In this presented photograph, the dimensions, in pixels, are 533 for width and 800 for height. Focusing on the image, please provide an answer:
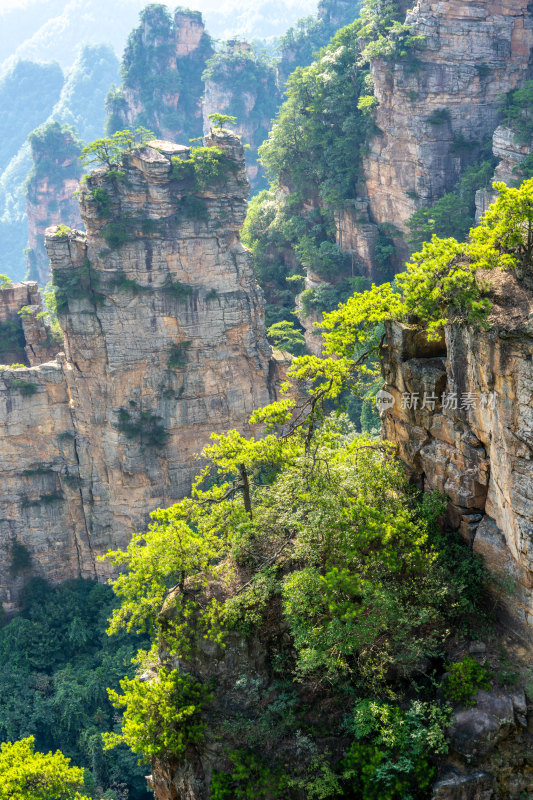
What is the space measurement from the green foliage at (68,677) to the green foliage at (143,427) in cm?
595

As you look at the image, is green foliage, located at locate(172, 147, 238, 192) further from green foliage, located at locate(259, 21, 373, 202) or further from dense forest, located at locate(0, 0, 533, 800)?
dense forest, located at locate(0, 0, 533, 800)

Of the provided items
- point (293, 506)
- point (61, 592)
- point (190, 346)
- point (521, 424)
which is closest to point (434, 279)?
point (521, 424)

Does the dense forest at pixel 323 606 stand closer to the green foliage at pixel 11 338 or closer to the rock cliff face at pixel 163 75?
the green foliage at pixel 11 338

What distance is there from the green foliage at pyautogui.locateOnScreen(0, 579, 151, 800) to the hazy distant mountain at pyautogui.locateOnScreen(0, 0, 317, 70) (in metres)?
105

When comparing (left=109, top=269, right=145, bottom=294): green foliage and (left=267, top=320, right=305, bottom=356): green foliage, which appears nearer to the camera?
(left=109, top=269, right=145, bottom=294): green foliage

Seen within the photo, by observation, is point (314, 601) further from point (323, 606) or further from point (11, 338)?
point (11, 338)

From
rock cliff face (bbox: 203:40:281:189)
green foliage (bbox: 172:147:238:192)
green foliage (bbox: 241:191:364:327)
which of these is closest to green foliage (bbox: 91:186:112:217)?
green foliage (bbox: 172:147:238:192)

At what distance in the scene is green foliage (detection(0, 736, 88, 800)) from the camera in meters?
12.6

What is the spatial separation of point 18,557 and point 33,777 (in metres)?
16.3

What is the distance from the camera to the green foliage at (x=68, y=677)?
22.5 metres

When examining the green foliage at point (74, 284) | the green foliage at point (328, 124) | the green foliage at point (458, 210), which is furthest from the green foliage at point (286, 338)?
the green foliage at point (74, 284)

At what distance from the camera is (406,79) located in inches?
1112

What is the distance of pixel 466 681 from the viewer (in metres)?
10.5

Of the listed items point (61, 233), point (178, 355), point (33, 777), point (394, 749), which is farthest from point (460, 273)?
point (61, 233)
